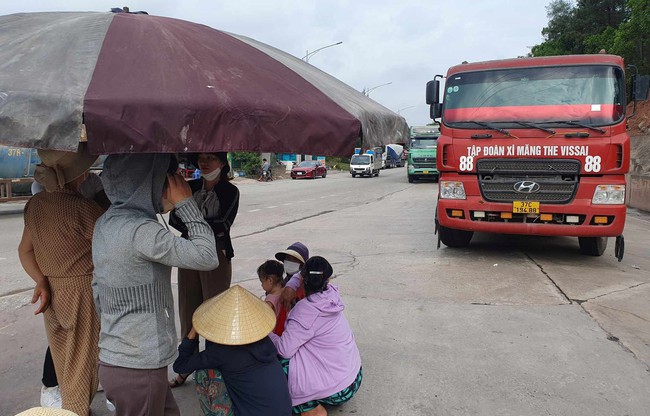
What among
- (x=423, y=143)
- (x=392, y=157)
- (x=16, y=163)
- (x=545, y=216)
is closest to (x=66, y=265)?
(x=545, y=216)

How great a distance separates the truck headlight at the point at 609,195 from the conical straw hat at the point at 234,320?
208 inches

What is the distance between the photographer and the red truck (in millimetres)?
6379

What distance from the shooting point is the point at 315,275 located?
292 centimetres

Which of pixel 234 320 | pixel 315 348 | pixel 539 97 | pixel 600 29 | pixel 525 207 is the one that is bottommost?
pixel 315 348

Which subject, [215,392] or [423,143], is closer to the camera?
[215,392]

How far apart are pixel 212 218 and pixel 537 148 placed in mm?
4807

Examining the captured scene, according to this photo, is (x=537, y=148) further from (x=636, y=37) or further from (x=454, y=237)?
(x=636, y=37)

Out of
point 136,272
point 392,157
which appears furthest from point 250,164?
point 136,272

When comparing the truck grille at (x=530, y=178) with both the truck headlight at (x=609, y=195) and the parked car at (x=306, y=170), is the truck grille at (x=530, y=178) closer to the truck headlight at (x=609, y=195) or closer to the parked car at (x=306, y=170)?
the truck headlight at (x=609, y=195)

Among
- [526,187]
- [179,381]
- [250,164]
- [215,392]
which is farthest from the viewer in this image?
[250,164]

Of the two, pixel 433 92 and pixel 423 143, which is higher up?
pixel 433 92

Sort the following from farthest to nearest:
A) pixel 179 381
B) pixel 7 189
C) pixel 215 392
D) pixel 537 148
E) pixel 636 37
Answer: pixel 636 37 < pixel 7 189 < pixel 537 148 < pixel 179 381 < pixel 215 392

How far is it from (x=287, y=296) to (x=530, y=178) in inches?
178

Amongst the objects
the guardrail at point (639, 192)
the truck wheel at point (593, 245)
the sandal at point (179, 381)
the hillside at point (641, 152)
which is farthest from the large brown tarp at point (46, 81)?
the hillside at point (641, 152)
